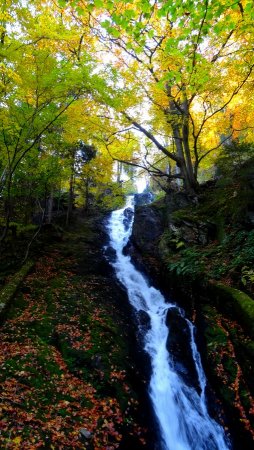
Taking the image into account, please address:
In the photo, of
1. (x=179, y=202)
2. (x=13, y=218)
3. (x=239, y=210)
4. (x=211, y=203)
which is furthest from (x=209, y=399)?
(x=13, y=218)

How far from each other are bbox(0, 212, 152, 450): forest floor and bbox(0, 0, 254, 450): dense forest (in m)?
0.03

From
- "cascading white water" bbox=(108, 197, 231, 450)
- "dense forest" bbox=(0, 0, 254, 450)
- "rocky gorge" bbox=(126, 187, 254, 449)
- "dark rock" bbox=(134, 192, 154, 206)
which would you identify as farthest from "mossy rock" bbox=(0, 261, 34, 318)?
"dark rock" bbox=(134, 192, 154, 206)

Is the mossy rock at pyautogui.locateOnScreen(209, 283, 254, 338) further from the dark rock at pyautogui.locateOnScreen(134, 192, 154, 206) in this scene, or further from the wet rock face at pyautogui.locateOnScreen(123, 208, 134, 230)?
the dark rock at pyautogui.locateOnScreen(134, 192, 154, 206)

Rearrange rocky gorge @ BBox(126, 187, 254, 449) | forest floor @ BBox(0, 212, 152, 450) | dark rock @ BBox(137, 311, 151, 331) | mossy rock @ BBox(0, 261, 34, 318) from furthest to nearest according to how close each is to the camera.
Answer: dark rock @ BBox(137, 311, 151, 331), mossy rock @ BBox(0, 261, 34, 318), rocky gorge @ BBox(126, 187, 254, 449), forest floor @ BBox(0, 212, 152, 450)

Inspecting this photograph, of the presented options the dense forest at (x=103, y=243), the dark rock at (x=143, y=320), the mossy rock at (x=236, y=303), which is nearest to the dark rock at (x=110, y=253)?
the dense forest at (x=103, y=243)

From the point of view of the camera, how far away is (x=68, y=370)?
666cm

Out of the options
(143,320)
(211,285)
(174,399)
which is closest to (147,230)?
(143,320)

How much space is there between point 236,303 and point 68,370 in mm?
4614

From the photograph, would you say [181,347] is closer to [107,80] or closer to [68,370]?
[68,370]

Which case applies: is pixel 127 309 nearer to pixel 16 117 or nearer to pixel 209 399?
pixel 209 399

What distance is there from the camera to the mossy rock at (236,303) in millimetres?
7152

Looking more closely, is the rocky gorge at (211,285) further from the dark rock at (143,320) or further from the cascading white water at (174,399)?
the dark rock at (143,320)

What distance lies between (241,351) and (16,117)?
335 inches

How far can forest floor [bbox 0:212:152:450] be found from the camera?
4973 mm
